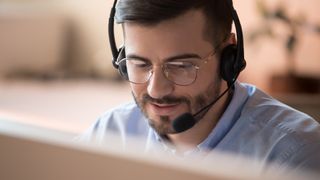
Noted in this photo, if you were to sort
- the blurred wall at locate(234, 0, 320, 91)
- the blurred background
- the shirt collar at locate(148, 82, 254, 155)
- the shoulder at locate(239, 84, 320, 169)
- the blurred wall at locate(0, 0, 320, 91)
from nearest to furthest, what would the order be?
the shoulder at locate(239, 84, 320, 169) → the shirt collar at locate(148, 82, 254, 155) → the blurred background → the blurred wall at locate(234, 0, 320, 91) → the blurred wall at locate(0, 0, 320, 91)

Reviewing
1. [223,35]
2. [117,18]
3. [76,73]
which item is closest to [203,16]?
[223,35]

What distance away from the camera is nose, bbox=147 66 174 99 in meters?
1.01

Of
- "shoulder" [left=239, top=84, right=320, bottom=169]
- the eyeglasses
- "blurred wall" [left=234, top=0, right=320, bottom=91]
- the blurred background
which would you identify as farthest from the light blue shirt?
"blurred wall" [left=234, top=0, right=320, bottom=91]

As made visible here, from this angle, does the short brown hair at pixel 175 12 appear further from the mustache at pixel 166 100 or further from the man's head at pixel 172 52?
the mustache at pixel 166 100

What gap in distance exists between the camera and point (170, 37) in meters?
1.01

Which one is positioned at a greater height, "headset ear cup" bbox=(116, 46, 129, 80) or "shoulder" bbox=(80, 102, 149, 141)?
"headset ear cup" bbox=(116, 46, 129, 80)

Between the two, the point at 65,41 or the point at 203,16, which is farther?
the point at 65,41

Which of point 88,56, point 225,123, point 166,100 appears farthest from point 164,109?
point 88,56

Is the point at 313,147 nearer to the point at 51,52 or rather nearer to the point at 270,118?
the point at 270,118

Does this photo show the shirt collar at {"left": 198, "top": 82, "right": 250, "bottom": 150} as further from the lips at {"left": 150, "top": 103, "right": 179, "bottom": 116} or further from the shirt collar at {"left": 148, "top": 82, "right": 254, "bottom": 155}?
the lips at {"left": 150, "top": 103, "right": 179, "bottom": 116}

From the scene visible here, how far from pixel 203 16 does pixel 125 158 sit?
2.38 feet

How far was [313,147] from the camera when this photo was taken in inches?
38.1

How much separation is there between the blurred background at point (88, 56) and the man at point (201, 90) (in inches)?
42.3

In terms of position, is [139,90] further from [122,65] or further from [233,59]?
[233,59]
